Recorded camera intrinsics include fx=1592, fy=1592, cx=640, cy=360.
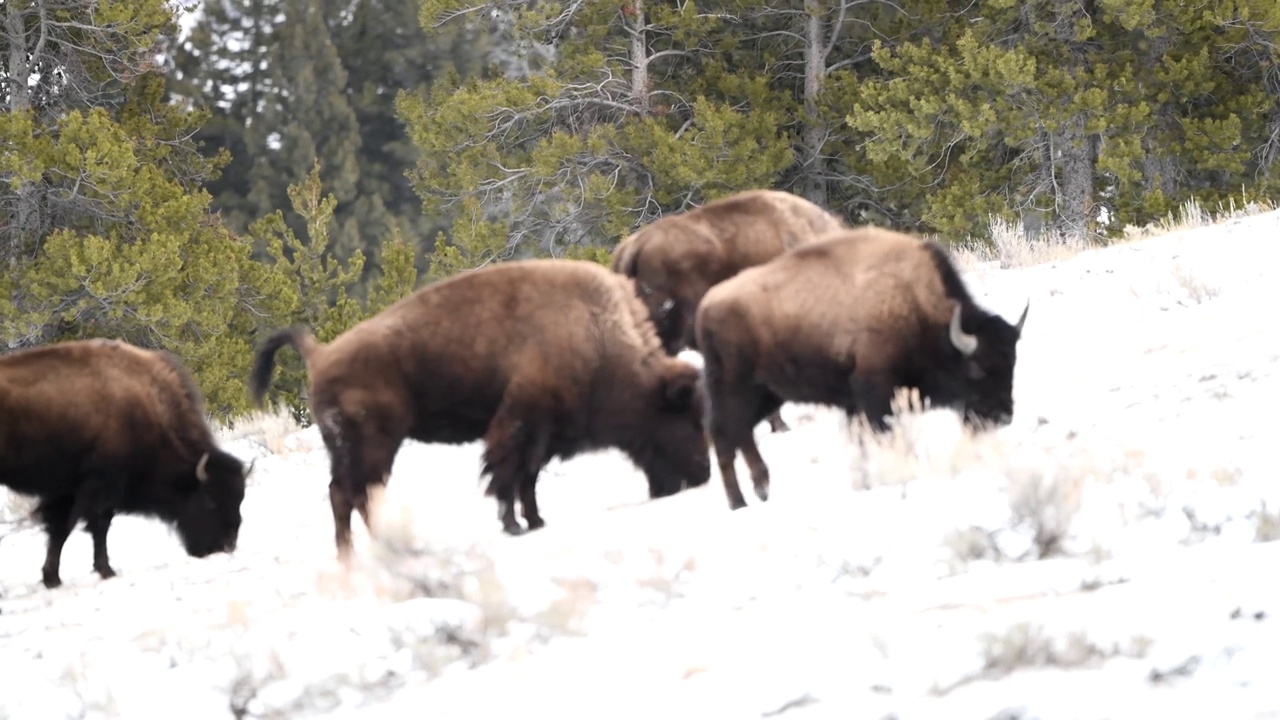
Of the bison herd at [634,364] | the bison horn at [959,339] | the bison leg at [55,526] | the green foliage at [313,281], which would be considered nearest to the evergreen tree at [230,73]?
→ the green foliage at [313,281]

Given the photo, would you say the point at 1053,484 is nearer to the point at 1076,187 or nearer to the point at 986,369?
the point at 986,369

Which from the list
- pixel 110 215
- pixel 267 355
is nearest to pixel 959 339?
pixel 267 355

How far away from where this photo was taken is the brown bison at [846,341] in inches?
301

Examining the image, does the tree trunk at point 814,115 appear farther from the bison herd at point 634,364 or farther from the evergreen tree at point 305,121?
the evergreen tree at point 305,121

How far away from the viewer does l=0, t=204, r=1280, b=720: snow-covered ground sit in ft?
13.5

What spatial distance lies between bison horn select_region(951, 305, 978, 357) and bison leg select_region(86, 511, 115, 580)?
547 centimetres

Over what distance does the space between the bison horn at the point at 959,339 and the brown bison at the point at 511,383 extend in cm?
141

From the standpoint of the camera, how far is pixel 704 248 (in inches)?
399

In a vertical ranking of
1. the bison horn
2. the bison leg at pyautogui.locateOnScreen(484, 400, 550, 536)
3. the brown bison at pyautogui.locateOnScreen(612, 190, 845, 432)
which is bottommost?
the bison leg at pyautogui.locateOnScreen(484, 400, 550, 536)

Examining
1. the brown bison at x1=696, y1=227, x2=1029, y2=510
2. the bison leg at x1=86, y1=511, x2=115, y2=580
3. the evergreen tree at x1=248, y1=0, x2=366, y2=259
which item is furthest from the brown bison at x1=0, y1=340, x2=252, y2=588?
the evergreen tree at x1=248, y1=0, x2=366, y2=259

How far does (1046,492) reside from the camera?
5.45 metres

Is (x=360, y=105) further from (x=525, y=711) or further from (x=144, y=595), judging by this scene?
(x=525, y=711)

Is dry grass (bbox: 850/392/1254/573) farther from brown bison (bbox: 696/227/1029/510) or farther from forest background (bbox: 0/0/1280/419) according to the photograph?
forest background (bbox: 0/0/1280/419)

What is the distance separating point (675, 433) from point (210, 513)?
12.3 ft
